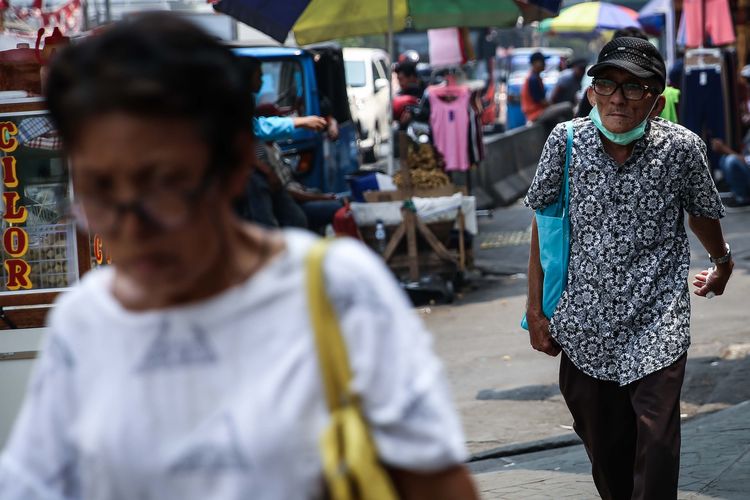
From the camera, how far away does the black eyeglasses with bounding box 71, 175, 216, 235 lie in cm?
177

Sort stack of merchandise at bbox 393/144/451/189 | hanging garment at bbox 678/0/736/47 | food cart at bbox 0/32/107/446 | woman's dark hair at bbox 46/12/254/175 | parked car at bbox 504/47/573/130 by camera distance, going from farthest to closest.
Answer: parked car at bbox 504/47/573/130 < hanging garment at bbox 678/0/736/47 < stack of merchandise at bbox 393/144/451/189 < food cart at bbox 0/32/107/446 < woman's dark hair at bbox 46/12/254/175

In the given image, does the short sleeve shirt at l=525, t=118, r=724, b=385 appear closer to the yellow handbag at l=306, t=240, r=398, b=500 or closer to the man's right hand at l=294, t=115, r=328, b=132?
the yellow handbag at l=306, t=240, r=398, b=500

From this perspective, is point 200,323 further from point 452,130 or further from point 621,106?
point 452,130

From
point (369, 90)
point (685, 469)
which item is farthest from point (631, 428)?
point (369, 90)

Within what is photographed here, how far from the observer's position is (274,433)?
176 cm

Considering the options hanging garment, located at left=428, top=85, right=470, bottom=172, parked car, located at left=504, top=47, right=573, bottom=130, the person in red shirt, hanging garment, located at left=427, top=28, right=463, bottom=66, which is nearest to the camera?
hanging garment, located at left=428, top=85, right=470, bottom=172

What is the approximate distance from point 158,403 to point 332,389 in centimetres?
24

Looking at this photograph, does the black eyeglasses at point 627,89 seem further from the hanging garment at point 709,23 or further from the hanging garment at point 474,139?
the hanging garment at point 709,23

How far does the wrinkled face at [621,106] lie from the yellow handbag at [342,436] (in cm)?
285

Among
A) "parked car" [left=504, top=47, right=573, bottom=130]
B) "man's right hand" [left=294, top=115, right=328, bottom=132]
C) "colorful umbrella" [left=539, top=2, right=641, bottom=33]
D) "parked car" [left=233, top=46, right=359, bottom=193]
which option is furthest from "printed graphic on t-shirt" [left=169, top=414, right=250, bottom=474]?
"parked car" [left=504, top=47, right=573, bottom=130]

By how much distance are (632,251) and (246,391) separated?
2829 millimetres

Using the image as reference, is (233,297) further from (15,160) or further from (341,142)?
(341,142)

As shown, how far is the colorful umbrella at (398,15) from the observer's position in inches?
468

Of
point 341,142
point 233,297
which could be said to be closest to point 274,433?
point 233,297
